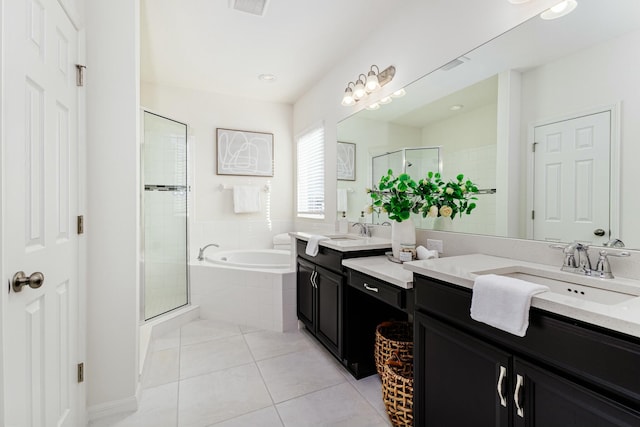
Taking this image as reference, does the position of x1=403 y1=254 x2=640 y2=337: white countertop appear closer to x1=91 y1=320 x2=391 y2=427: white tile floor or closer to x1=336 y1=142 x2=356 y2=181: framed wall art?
x1=91 y1=320 x2=391 y2=427: white tile floor

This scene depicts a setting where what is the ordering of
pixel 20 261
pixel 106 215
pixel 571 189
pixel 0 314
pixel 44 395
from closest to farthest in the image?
pixel 0 314, pixel 20 261, pixel 44 395, pixel 571 189, pixel 106 215

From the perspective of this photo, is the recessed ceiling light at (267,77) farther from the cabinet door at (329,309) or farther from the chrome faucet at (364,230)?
the cabinet door at (329,309)

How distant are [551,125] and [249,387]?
2.20m

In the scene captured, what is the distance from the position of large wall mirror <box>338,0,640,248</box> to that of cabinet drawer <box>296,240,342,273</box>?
78cm

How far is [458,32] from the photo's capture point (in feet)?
5.78

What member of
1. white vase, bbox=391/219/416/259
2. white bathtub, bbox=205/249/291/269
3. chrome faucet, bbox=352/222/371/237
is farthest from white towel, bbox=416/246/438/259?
white bathtub, bbox=205/249/291/269

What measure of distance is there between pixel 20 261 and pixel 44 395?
0.56 meters

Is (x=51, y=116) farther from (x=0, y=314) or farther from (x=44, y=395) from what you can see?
(x=44, y=395)

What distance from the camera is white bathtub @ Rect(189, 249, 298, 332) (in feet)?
9.17

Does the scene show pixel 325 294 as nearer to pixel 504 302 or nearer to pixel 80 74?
pixel 504 302

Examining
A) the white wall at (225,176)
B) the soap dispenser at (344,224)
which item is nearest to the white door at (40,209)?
the soap dispenser at (344,224)

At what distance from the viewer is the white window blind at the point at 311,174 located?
11.2ft

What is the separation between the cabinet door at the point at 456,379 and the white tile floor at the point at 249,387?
0.45 m

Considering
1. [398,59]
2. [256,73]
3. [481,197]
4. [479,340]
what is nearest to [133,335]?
[479,340]
